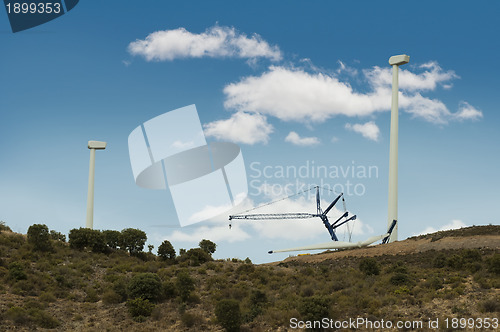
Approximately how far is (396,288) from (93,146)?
228ft

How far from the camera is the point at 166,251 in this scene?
213ft

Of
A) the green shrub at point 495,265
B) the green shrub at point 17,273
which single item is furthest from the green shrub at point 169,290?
the green shrub at point 495,265

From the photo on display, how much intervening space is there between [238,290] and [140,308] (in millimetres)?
9278

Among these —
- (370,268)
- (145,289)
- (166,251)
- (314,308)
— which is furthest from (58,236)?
(314,308)

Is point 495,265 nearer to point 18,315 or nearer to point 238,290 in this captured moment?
point 238,290

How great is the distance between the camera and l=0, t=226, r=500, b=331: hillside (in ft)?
123

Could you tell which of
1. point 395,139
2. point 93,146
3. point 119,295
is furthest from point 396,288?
point 93,146

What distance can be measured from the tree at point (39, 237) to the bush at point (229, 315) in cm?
3319

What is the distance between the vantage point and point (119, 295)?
4647 cm

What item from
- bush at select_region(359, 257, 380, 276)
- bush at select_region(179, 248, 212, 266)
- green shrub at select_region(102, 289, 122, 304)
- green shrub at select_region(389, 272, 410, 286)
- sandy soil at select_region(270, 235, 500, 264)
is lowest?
green shrub at select_region(102, 289, 122, 304)

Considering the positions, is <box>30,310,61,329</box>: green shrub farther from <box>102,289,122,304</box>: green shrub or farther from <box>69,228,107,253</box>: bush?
<box>69,228,107,253</box>: bush

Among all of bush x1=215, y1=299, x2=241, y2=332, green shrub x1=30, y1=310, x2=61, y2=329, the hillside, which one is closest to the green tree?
the hillside

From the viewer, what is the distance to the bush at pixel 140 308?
137 ft

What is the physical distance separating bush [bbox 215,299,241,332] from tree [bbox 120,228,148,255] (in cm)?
3479
